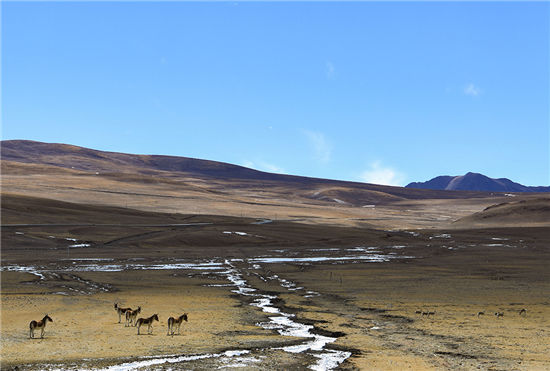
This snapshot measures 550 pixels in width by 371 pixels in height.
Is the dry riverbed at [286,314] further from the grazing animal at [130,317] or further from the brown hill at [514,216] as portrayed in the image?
the brown hill at [514,216]

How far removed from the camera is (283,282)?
164ft

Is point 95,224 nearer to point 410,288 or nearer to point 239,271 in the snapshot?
point 239,271

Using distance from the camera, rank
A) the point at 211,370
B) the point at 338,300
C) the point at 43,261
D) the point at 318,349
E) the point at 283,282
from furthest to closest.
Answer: the point at 43,261 → the point at 283,282 → the point at 338,300 → the point at 318,349 → the point at 211,370

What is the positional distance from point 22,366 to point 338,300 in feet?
75.4

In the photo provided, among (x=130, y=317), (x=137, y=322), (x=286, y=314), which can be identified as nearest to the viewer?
(x=137, y=322)

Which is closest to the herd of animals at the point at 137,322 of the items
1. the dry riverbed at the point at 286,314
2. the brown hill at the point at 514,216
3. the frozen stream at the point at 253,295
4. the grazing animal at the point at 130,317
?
the grazing animal at the point at 130,317

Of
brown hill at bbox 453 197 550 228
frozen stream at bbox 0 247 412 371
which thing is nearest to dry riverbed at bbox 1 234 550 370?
frozen stream at bbox 0 247 412 371

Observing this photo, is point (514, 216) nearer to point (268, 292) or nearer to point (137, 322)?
→ point (268, 292)

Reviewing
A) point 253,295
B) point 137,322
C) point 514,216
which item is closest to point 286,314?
point 137,322

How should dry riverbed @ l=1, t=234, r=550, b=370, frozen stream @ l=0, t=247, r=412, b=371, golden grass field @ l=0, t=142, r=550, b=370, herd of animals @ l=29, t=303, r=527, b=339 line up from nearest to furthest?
1. frozen stream @ l=0, t=247, r=412, b=371
2. dry riverbed @ l=1, t=234, r=550, b=370
3. golden grass field @ l=0, t=142, r=550, b=370
4. herd of animals @ l=29, t=303, r=527, b=339

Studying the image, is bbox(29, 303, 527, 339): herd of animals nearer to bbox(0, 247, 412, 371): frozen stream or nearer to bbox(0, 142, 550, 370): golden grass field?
bbox(0, 142, 550, 370): golden grass field

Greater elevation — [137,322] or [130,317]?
[137,322]

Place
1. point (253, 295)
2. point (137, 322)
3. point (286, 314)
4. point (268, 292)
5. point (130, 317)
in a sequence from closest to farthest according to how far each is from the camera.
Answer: point (137, 322) → point (130, 317) → point (286, 314) → point (253, 295) → point (268, 292)

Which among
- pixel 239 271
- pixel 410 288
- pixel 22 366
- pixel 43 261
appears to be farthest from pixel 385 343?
pixel 43 261
